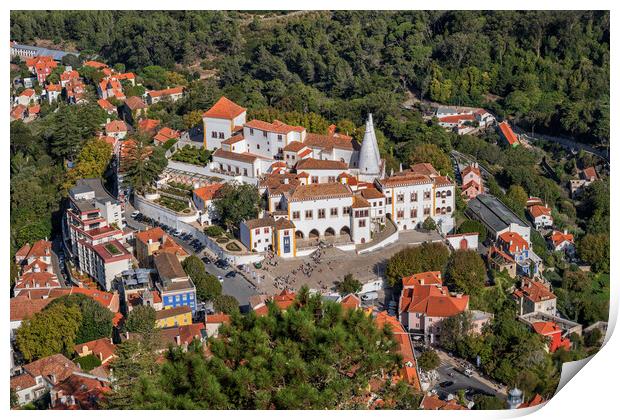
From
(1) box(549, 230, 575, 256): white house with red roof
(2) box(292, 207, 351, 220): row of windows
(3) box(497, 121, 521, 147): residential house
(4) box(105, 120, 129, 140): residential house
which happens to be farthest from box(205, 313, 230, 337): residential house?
(3) box(497, 121, 521, 147): residential house

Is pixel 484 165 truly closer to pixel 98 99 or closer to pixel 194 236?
pixel 194 236

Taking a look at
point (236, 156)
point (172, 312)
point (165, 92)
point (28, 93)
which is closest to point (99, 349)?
point (172, 312)

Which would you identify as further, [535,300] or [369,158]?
[369,158]

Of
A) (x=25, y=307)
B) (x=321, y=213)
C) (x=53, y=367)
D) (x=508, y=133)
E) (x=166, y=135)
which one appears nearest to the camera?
(x=53, y=367)

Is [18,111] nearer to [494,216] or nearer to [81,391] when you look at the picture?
[494,216]

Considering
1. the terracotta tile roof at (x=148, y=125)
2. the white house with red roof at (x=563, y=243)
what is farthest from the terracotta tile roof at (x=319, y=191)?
the terracotta tile roof at (x=148, y=125)
